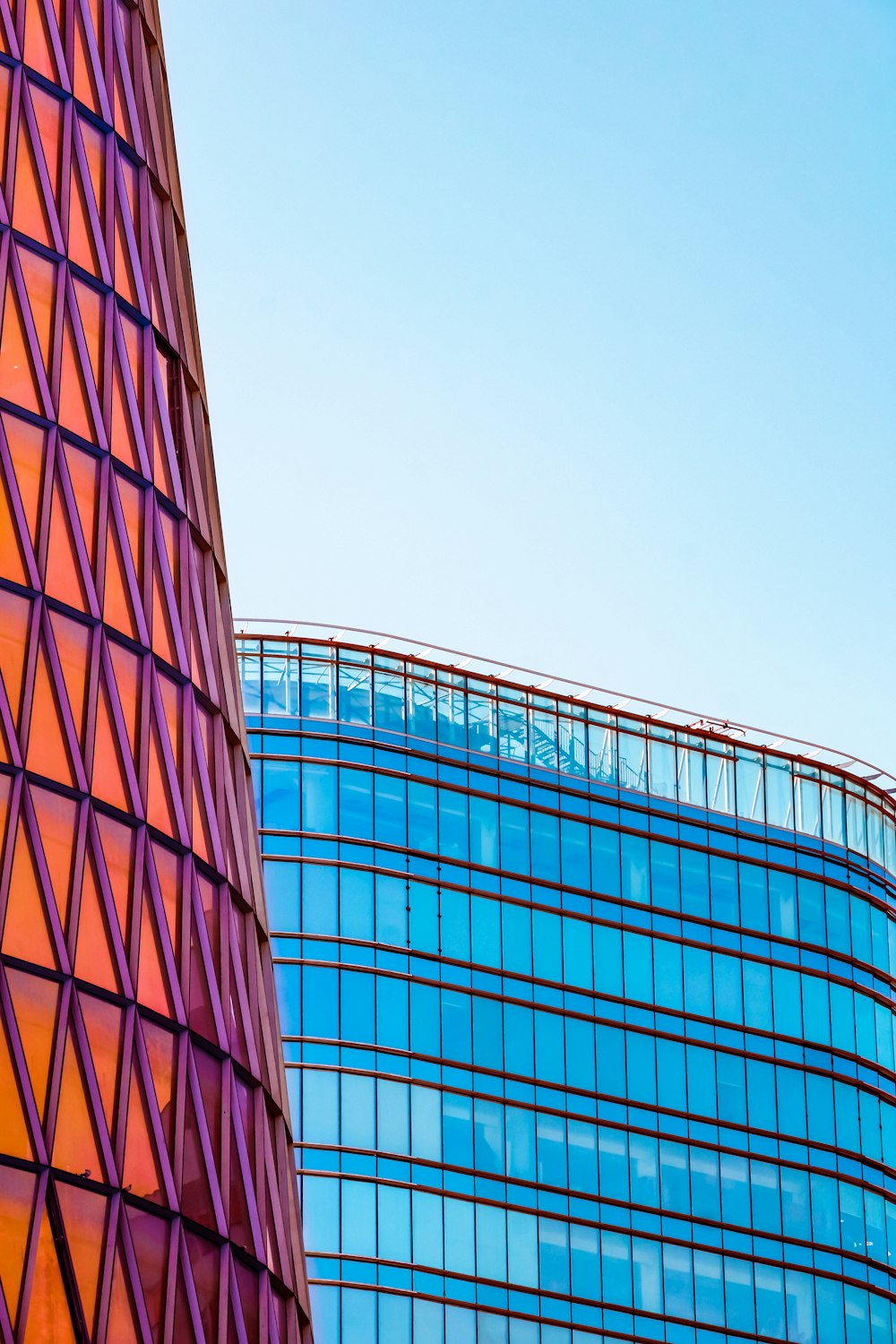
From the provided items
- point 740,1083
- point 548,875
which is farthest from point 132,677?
point 740,1083

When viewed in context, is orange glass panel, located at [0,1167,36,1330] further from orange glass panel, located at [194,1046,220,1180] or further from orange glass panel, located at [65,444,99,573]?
orange glass panel, located at [65,444,99,573]

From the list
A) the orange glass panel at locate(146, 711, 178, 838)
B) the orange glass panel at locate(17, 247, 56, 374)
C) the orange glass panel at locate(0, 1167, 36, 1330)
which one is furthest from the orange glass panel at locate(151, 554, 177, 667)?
the orange glass panel at locate(0, 1167, 36, 1330)

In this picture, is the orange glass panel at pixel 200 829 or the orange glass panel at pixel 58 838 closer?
the orange glass panel at pixel 58 838

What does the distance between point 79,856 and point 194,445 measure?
1061cm

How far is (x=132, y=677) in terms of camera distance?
1316 inches

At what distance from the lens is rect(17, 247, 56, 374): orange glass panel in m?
33.4

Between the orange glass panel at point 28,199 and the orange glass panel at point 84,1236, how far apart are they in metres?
15.7

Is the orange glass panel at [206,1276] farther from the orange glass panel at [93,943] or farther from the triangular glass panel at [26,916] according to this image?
the triangular glass panel at [26,916]

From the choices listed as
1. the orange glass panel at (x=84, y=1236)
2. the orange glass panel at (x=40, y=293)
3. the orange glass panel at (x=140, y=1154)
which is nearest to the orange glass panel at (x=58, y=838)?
the orange glass panel at (x=140, y=1154)

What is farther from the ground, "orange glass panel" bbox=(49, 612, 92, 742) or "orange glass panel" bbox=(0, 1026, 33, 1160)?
"orange glass panel" bbox=(49, 612, 92, 742)

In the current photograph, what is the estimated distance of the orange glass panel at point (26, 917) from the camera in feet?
94.1

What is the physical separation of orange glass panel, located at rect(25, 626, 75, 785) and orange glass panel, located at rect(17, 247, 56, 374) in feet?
18.2

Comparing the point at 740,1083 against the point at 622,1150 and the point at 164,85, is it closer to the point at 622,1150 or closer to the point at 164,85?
the point at 622,1150

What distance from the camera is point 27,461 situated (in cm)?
3219
